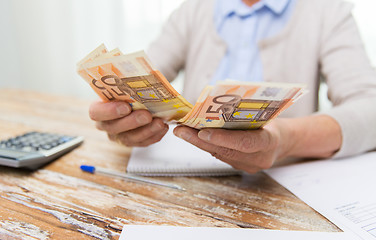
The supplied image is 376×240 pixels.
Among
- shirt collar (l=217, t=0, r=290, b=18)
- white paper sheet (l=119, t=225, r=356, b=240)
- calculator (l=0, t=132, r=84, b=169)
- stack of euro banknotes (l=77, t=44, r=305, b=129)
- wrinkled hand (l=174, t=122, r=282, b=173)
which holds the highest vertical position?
shirt collar (l=217, t=0, r=290, b=18)

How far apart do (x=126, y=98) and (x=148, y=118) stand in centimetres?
5

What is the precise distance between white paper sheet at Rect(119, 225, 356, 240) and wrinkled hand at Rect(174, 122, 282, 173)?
12 centimetres

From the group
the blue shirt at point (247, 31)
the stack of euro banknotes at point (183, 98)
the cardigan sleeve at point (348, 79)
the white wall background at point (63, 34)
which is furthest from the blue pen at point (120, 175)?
the white wall background at point (63, 34)

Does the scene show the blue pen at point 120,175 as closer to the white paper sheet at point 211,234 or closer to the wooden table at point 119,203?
the wooden table at point 119,203

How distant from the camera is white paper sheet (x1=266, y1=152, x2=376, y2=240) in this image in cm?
40

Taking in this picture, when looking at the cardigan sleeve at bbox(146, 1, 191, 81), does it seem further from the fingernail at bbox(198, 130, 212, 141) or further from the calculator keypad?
the fingernail at bbox(198, 130, 212, 141)

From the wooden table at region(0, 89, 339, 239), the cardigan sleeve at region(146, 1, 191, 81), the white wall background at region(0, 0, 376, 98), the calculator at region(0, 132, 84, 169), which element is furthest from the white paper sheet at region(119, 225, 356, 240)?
the white wall background at region(0, 0, 376, 98)

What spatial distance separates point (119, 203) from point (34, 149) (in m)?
0.23

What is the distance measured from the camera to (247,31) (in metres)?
0.93

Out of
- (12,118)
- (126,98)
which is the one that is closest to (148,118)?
(126,98)

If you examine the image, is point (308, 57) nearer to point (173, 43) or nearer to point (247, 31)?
point (247, 31)

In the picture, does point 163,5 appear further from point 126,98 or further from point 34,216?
point 34,216

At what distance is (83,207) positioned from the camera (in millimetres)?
423

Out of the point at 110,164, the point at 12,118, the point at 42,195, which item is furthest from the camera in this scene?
the point at 12,118
